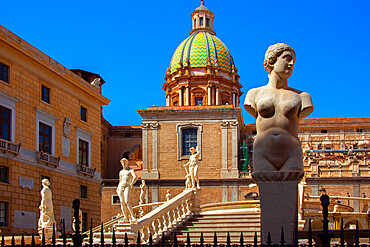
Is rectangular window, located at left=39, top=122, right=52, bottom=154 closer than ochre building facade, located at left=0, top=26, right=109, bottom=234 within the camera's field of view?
No

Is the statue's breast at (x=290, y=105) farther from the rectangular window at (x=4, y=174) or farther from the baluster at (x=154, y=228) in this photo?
the rectangular window at (x=4, y=174)

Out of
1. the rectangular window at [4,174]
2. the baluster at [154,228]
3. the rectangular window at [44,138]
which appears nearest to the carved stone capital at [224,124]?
the rectangular window at [44,138]

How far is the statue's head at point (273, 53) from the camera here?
745 centimetres

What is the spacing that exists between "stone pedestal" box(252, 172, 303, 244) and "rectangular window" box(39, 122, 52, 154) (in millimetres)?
20004

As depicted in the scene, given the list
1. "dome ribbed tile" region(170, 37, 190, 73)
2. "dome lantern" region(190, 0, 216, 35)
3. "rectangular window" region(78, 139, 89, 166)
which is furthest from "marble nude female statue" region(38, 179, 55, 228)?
"dome lantern" region(190, 0, 216, 35)

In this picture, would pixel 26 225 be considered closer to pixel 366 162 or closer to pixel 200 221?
pixel 200 221

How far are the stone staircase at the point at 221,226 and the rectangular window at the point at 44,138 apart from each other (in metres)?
9.70

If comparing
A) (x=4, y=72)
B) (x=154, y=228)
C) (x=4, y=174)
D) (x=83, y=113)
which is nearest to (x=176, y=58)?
(x=83, y=113)

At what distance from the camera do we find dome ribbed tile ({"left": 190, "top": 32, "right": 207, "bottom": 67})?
58.0 metres

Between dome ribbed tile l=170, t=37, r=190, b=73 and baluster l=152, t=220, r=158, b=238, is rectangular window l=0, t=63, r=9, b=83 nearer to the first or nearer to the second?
baluster l=152, t=220, r=158, b=238

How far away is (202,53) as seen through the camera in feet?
192

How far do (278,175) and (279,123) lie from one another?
2.02 feet

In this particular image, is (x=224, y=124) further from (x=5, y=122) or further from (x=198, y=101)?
(x=5, y=122)

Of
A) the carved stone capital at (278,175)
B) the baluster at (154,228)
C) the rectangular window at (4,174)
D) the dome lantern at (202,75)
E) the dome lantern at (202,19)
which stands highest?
the dome lantern at (202,19)
